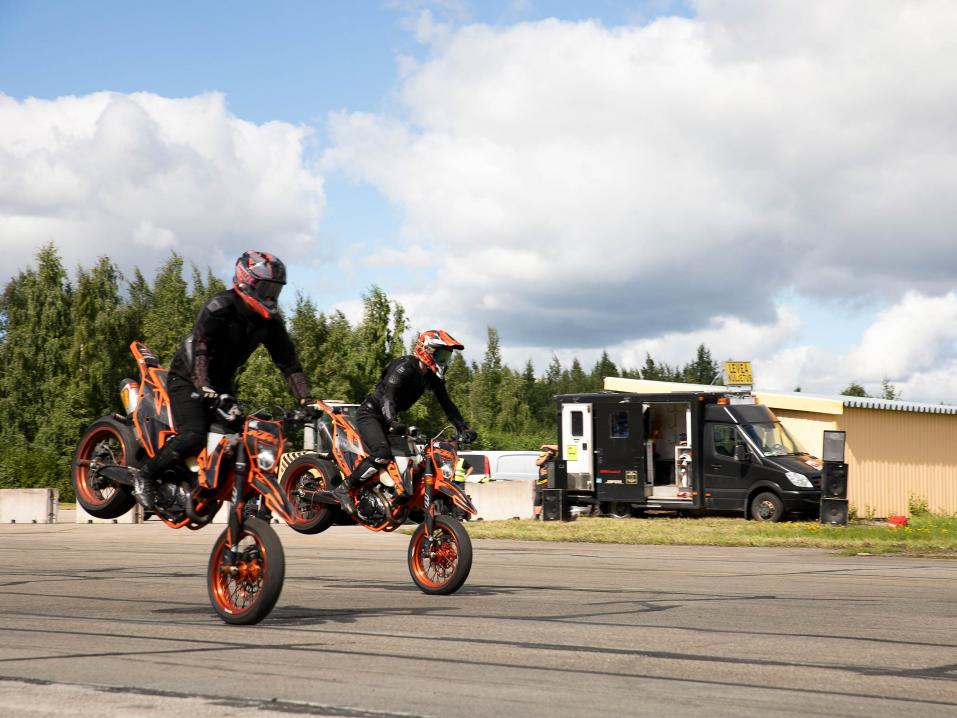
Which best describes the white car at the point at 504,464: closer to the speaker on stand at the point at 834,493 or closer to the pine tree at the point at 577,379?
the speaker on stand at the point at 834,493

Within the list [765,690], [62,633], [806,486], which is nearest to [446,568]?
[62,633]

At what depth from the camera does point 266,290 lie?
393 inches

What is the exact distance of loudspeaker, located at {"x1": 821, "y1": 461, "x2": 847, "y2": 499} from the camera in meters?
27.0

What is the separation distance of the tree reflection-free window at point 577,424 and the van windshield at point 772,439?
438cm

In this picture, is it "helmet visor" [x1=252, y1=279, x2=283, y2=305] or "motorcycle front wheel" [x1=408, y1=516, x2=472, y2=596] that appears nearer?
"helmet visor" [x1=252, y1=279, x2=283, y2=305]

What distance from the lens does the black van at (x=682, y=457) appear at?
96.4ft

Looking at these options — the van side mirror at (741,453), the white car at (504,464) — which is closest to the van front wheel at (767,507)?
the van side mirror at (741,453)

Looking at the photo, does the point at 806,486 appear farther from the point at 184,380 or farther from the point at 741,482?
the point at 184,380

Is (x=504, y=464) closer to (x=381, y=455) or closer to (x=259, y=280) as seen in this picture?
(x=381, y=455)

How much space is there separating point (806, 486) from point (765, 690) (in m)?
23.0

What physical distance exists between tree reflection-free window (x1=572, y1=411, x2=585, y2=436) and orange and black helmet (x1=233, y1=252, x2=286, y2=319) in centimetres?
2315

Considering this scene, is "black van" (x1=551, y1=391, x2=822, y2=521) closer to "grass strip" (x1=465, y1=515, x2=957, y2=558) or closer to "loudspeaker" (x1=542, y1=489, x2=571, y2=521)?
"loudspeaker" (x1=542, y1=489, x2=571, y2=521)

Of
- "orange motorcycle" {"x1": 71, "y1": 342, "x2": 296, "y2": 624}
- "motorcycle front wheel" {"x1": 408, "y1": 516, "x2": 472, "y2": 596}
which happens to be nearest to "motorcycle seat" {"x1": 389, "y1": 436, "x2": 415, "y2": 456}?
"motorcycle front wheel" {"x1": 408, "y1": 516, "x2": 472, "y2": 596}

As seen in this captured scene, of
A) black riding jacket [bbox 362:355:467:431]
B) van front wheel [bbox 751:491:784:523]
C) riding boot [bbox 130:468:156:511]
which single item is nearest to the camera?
riding boot [bbox 130:468:156:511]
